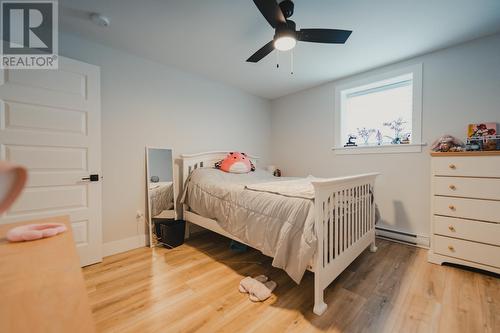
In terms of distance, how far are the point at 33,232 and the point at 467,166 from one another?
10.4ft

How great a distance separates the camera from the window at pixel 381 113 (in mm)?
2652

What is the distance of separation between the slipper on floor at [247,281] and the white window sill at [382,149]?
2.21m

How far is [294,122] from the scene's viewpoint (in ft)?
12.9

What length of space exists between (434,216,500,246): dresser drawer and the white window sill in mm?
888

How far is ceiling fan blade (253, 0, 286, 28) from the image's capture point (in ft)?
4.53

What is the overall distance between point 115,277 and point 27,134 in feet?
4.94

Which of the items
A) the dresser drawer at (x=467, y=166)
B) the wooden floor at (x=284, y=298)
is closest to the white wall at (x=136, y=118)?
the wooden floor at (x=284, y=298)

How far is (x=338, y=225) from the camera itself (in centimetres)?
172

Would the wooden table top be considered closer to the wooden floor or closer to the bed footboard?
the wooden floor

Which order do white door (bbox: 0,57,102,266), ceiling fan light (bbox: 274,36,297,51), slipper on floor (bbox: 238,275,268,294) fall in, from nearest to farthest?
ceiling fan light (bbox: 274,36,297,51) → slipper on floor (bbox: 238,275,268,294) → white door (bbox: 0,57,102,266)

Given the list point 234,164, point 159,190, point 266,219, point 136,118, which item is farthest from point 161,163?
point 266,219

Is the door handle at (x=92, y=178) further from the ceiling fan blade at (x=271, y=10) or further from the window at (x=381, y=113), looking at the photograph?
the window at (x=381, y=113)

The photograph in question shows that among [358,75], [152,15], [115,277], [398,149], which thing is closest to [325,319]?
[115,277]

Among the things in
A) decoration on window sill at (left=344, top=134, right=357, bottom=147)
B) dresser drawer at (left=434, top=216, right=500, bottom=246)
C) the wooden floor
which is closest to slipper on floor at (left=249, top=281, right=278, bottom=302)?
the wooden floor
